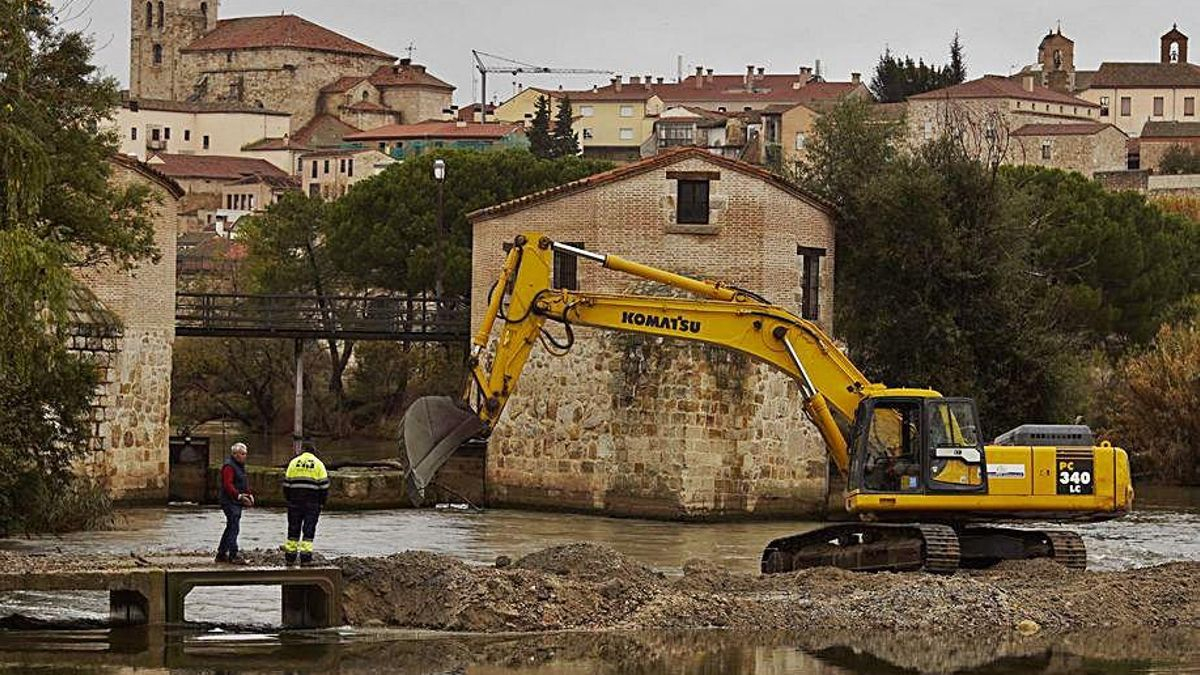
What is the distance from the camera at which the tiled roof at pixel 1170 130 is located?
160 meters

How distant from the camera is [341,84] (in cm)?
19512

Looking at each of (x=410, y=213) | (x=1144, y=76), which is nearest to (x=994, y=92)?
(x=1144, y=76)

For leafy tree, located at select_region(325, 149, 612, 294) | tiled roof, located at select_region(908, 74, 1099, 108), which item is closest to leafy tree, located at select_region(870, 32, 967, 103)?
tiled roof, located at select_region(908, 74, 1099, 108)

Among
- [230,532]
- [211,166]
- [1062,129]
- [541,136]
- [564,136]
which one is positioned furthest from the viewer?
[211,166]

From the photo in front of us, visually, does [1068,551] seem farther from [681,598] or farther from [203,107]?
[203,107]

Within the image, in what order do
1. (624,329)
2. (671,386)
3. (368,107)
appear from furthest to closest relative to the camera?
(368,107), (671,386), (624,329)

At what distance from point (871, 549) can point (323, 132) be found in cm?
15665

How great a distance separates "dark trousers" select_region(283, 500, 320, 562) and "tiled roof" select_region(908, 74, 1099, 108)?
128 meters

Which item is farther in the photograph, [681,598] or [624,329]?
[624,329]

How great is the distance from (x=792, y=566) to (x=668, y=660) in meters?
6.75

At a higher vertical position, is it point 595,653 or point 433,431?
point 433,431

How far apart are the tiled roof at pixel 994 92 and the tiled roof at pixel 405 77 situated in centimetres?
4216

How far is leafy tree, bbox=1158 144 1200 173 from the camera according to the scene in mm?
147500

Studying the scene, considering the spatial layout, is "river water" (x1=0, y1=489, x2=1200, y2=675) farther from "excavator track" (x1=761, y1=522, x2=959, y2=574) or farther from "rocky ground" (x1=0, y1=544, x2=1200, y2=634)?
"excavator track" (x1=761, y1=522, x2=959, y2=574)
